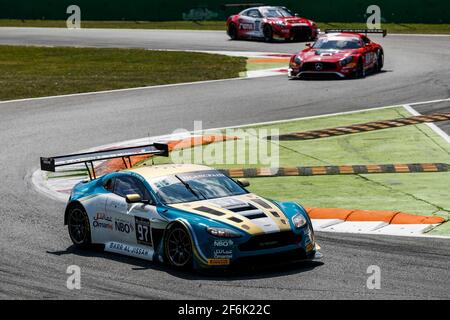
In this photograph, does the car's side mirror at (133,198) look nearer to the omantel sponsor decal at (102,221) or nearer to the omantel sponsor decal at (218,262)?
the omantel sponsor decal at (102,221)

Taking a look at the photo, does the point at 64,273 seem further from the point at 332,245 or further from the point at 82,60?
the point at 82,60

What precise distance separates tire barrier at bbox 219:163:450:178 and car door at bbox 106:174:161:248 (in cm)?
479

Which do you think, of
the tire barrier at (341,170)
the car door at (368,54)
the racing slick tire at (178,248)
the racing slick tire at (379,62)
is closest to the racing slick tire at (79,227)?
the racing slick tire at (178,248)

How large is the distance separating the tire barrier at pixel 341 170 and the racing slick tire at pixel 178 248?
604cm

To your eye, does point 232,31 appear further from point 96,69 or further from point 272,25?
point 96,69

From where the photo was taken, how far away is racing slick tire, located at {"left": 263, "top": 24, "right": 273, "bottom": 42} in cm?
4312

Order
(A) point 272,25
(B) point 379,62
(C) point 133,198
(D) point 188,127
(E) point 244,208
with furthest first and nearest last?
(A) point 272,25 → (B) point 379,62 → (D) point 188,127 → (C) point 133,198 → (E) point 244,208

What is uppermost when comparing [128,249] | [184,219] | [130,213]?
[184,219]

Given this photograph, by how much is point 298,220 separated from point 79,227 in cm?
340

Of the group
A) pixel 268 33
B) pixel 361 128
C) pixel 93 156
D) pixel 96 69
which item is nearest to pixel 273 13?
pixel 268 33

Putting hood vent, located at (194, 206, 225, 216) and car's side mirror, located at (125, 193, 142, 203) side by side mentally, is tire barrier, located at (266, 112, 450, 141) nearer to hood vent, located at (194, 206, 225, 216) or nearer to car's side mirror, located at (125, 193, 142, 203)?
car's side mirror, located at (125, 193, 142, 203)

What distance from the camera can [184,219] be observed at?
13602mm

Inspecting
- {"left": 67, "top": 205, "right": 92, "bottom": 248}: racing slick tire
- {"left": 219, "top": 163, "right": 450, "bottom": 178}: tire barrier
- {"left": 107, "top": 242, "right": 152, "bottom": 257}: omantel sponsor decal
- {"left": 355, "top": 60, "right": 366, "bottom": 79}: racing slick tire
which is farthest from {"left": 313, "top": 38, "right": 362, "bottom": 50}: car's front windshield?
{"left": 107, "top": 242, "right": 152, "bottom": 257}: omantel sponsor decal

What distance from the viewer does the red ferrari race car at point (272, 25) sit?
140 feet
